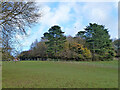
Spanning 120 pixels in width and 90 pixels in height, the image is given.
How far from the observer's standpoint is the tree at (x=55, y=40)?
36.1 meters

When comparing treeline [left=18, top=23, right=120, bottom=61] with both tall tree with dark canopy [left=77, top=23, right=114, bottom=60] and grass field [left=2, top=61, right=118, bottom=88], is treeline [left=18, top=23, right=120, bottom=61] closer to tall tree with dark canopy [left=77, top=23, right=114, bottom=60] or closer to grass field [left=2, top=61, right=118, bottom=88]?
tall tree with dark canopy [left=77, top=23, right=114, bottom=60]

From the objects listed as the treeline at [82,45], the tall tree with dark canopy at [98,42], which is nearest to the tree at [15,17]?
the treeline at [82,45]

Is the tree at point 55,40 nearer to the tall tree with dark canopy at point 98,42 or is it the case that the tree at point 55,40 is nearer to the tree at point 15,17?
the tall tree with dark canopy at point 98,42

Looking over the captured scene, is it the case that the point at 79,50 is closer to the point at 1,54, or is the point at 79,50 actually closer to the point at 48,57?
the point at 48,57

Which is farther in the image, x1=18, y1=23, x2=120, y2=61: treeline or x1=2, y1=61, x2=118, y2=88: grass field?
x1=18, y1=23, x2=120, y2=61: treeline

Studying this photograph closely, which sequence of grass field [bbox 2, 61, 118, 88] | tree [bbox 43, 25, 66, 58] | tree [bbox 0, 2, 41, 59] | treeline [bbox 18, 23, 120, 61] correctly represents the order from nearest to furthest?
tree [bbox 0, 2, 41, 59] → grass field [bbox 2, 61, 118, 88] → treeline [bbox 18, 23, 120, 61] → tree [bbox 43, 25, 66, 58]

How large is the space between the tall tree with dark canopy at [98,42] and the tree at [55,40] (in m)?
7.00

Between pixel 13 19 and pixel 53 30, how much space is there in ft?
103

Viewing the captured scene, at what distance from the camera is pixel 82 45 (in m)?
35.2

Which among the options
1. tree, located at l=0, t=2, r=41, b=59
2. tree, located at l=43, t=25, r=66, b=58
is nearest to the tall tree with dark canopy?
tree, located at l=43, t=25, r=66, b=58

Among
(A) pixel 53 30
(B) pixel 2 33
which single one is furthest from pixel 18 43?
(A) pixel 53 30

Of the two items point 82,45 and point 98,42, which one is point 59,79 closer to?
point 82,45

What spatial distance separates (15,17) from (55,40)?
30.5 m

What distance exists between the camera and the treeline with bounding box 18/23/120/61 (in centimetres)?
3497
